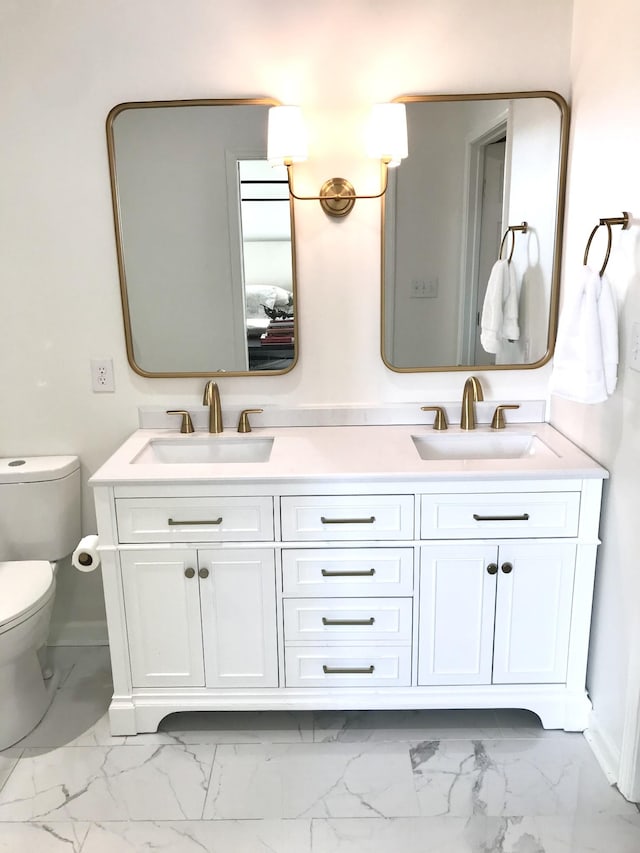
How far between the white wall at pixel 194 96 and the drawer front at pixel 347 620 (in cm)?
70

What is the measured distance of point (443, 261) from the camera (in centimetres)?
223

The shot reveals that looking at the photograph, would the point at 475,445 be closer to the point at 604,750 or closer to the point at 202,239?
the point at 604,750

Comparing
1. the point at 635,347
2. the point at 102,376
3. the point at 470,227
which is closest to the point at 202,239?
the point at 102,376

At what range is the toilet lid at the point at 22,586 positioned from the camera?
1.97 meters

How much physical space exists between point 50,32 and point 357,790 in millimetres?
2366

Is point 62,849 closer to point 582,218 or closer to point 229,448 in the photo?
point 229,448

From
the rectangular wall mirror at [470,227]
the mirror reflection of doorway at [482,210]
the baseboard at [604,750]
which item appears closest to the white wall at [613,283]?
the baseboard at [604,750]

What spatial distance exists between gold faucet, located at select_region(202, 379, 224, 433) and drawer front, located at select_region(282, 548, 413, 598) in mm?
554

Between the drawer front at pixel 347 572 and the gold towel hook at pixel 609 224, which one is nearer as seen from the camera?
the gold towel hook at pixel 609 224

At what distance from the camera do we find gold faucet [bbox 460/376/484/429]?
7.54ft

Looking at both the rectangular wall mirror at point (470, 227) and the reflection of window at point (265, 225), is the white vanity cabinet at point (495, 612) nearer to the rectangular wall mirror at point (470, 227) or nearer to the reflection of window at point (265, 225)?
the rectangular wall mirror at point (470, 227)

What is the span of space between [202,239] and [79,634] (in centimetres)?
150

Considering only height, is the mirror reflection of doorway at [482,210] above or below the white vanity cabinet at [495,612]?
above

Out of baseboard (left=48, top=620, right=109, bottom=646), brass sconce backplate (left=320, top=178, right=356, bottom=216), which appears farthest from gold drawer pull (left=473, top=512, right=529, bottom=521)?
baseboard (left=48, top=620, right=109, bottom=646)
